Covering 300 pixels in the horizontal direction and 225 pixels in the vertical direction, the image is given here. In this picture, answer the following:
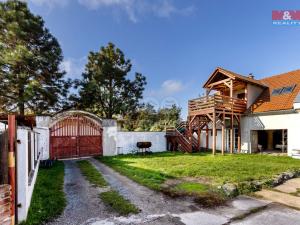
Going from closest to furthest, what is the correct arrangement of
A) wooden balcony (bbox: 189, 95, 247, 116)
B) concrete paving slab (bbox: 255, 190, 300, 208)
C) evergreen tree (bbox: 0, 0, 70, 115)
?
concrete paving slab (bbox: 255, 190, 300, 208)
wooden balcony (bbox: 189, 95, 247, 116)
evergreen tree (bbox: 0, 0, 70, 115)

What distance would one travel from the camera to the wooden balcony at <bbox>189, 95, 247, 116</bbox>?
13.7m

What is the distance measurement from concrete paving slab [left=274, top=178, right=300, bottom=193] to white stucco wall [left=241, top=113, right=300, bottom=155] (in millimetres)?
6914

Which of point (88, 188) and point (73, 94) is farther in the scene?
point (73, 94)

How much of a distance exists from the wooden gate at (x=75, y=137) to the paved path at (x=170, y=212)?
836 centimetres

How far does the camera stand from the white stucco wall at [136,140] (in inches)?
596

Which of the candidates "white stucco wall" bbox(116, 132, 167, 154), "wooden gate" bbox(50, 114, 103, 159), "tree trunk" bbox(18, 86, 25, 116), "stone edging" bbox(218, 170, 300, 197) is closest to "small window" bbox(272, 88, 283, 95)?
"white stucco wall" bbox(116, 132, 167, 154)

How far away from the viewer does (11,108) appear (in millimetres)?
17406

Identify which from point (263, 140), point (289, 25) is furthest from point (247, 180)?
point (263, 140)

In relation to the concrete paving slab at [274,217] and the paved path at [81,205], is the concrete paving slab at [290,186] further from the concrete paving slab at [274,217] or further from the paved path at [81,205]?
the paved path at [81,205]

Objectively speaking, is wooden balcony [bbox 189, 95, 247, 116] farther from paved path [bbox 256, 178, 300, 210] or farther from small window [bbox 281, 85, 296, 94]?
paved path [bbox 256, 178, 300, 210]

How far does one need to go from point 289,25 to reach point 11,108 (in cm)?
2345

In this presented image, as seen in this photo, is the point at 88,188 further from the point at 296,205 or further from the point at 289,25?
the point at 289,25

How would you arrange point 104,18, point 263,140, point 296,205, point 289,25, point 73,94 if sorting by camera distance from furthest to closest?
point 73,94, point 263,140, point 104,18, point 289,25, point 296,205

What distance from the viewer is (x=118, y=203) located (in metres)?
4.66
